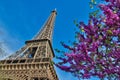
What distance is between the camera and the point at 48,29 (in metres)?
70.6

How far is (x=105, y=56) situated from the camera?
13.1m

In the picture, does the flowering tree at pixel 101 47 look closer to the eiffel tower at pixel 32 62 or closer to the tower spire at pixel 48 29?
the eiffel tower at pixel 32 62

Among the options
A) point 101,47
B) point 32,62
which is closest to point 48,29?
point 32,62

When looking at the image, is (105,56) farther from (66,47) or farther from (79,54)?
(66,47)

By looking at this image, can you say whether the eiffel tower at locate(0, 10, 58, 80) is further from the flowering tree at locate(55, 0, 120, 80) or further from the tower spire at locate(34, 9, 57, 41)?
the flowering tree at locate(55, 0, 120, 80)

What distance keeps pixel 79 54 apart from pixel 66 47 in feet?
5.29

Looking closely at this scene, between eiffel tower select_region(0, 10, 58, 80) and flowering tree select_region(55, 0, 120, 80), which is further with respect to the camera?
eiffel tower select_region(0, 10, 58, 80)

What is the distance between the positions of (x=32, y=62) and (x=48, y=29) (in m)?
18.3

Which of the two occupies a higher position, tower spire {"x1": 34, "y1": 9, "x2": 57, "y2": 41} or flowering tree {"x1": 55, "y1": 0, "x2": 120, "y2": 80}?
tower spire {"x1": 34, "y1": 9, "x2": 57, "y2": 41}

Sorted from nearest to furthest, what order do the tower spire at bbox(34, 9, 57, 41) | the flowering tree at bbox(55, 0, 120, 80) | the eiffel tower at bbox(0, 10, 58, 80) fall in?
1. the flowering tree at bbox(55, 0, 120, 80)
2. the eiffel tower at bbox(0, 10, 58, 80)
3. the tower spire at bbox(34, 9, 57, 41)

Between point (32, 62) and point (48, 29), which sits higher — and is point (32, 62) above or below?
below

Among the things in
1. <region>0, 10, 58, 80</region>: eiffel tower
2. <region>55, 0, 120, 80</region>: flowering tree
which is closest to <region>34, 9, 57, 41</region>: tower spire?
<region>0, 10, 58, 80</region>: eiffel tower

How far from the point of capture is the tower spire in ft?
217

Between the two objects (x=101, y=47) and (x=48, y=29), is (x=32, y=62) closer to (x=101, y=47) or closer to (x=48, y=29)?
(x=48, y=29)
